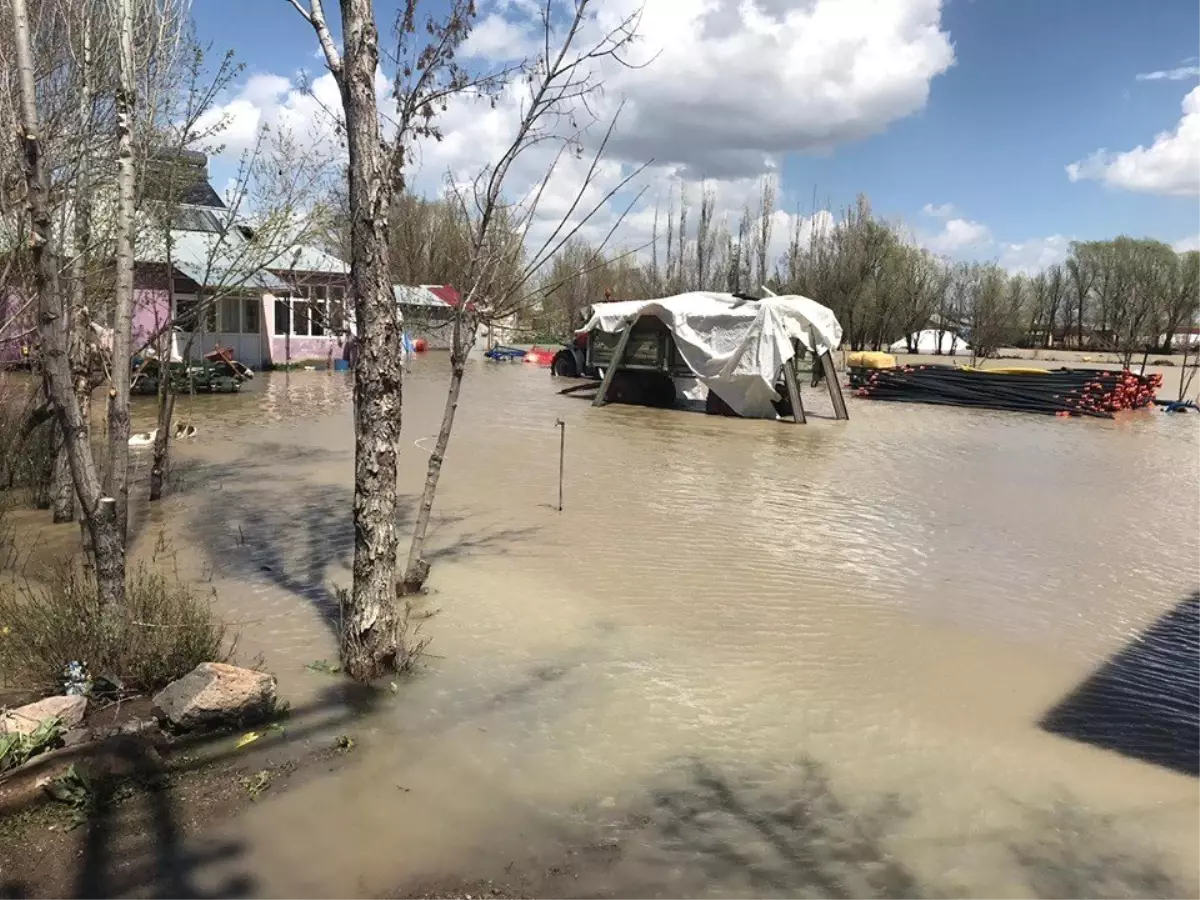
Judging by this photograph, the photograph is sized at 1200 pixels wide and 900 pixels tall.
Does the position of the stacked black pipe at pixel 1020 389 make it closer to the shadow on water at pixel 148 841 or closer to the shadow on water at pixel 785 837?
the shadow on water at pixel 785 837

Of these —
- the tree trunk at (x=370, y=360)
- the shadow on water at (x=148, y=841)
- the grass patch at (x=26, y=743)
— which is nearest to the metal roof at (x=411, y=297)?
the tree trunk at (x=370, y=360)

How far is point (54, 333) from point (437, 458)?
2.73 meters

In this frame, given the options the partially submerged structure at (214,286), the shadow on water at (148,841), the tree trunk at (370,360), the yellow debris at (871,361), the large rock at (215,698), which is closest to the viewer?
the shadow on water at (148,841)

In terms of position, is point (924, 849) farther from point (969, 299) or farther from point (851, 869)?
point (969, 299)

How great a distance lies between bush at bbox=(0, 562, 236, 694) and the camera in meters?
4.45

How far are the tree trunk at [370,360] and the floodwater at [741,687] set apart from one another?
0.46 metres

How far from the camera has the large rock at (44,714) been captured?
3826 millimetres

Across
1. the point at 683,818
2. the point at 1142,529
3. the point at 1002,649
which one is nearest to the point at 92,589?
the point at 683,818

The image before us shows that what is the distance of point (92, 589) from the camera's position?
16.2ft

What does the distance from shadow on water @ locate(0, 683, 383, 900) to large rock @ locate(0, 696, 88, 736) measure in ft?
1.24

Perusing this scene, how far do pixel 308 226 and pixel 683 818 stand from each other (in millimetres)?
7052

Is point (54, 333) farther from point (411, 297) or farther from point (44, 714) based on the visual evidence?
point (411, 297)

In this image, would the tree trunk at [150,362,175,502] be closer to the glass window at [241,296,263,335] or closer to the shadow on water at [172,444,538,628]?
the shadow on water at [172,444,538,628]

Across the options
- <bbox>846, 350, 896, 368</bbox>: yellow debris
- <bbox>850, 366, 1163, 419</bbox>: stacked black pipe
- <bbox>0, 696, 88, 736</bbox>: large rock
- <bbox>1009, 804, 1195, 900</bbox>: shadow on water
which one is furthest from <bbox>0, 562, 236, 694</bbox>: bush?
<bbox>846, 350, 896, 368</bbox>: yellow debris
